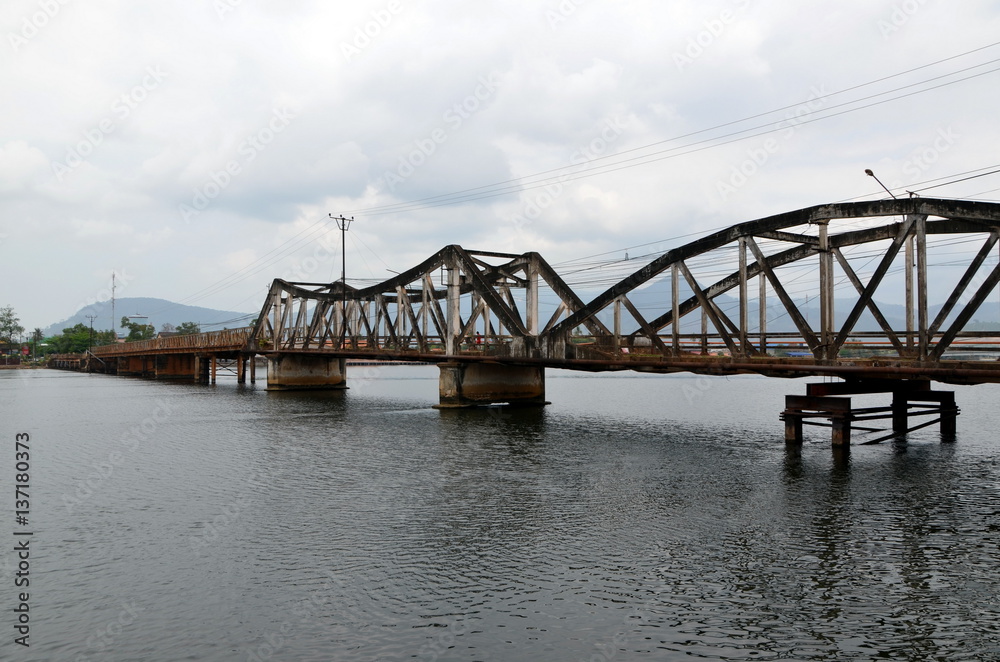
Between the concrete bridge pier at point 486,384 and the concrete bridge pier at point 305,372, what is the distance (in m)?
33.1

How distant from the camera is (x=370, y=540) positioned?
18234 mm

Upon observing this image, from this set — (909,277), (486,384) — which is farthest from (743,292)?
(486,384)

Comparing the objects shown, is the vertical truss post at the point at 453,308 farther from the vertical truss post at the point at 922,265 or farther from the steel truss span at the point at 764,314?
the vertical truss post at the point at 922,265

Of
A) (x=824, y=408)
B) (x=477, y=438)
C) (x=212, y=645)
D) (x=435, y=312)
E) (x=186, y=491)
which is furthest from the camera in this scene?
(x=435, y=312)

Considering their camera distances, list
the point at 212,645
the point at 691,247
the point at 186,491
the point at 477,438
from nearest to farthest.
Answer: the point at 212,645 < the point at 186,491 < the point at 691,247 < the point at 477,438

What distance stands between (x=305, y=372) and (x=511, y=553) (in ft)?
234

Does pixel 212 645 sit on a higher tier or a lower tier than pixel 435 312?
lower

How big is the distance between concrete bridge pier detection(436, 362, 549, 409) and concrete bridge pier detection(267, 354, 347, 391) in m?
33.1

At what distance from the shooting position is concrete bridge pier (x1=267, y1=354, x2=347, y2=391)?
83125mm

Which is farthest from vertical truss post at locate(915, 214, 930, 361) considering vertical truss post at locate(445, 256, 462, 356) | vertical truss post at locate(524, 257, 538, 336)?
vertical truss post at locate(445, 256, 462, 356)

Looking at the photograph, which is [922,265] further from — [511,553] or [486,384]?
[486,384]

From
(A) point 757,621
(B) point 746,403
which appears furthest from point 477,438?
(B) point 746,403

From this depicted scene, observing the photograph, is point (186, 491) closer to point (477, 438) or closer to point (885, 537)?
point (477, 438)

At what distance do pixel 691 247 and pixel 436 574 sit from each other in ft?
74.6
